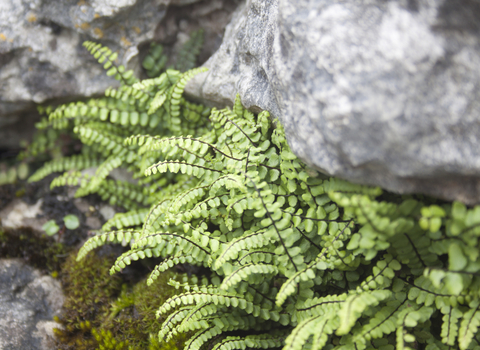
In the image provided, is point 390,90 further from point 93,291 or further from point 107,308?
point 93,291

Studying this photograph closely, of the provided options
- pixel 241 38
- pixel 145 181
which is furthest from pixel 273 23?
pixel 145 181

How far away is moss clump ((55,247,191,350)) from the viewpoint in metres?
3.05

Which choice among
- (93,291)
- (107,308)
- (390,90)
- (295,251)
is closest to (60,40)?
(93,291)

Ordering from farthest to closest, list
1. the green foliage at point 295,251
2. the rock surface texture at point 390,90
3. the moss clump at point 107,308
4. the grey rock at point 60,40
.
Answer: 1. the grey rock at point 60,40
2. the moss clump at point 107,308
3. the green foliage at point 295,251
4. the rock surface texture at point 390,90

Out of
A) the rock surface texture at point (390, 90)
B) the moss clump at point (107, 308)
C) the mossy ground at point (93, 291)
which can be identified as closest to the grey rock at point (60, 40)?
the mossy ground at point (93, 291)

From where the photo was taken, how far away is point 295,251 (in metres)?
2.53

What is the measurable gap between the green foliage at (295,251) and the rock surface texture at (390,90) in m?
0.21

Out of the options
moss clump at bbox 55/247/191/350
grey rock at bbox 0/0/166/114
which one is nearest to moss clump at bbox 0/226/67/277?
moss clump at bbox 55/247/191/350

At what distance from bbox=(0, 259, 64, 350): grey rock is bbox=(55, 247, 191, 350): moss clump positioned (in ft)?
0.43

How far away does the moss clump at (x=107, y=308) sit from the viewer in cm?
305

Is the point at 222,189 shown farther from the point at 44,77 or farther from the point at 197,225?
the point at 44,77

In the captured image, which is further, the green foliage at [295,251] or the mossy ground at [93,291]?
the mossy ground at [93,291]

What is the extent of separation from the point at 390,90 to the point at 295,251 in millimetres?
1346

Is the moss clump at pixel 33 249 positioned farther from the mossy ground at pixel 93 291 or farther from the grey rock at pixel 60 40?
the grey rock at pixel 60 40
